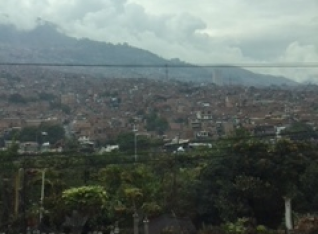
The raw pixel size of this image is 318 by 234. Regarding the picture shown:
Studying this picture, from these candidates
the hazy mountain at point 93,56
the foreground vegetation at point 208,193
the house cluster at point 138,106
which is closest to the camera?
the foreground vegetation at point 208,193

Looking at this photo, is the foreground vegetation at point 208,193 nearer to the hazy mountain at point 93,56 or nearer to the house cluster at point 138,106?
the house cluster at point 138,106

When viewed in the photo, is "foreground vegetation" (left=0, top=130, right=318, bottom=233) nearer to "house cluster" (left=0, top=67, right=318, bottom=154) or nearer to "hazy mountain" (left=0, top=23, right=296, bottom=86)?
"house cluster" (left=0, top=67, right=318, bottom=154)

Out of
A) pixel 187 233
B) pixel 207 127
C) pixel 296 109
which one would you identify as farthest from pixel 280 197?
pixel 296 109

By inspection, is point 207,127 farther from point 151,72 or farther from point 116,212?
point 151,72

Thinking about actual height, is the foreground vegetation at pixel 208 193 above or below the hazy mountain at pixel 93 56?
above

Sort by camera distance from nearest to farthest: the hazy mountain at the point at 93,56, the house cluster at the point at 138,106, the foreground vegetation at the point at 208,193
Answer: the foreground vegetation at the point at 208,193
the house cluster at the point at 138,106
the hazy mountain at the point at 93,56

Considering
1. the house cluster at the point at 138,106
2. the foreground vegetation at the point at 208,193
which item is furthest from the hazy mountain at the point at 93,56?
the foreground vegetation at the point at 208,193

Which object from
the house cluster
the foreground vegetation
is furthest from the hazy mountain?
the foreground vegetation
